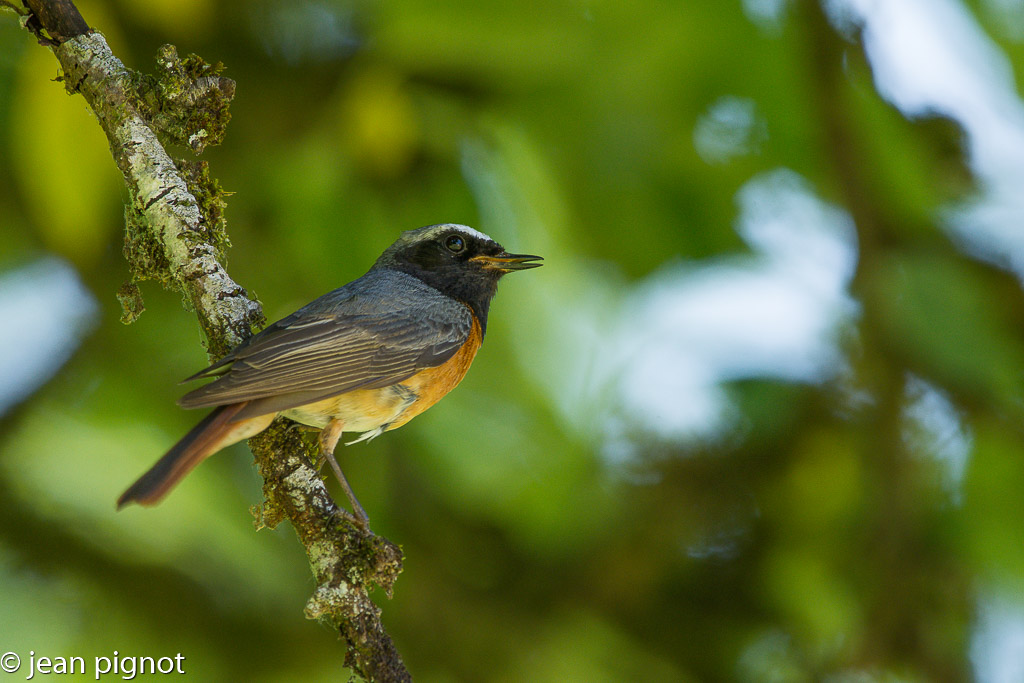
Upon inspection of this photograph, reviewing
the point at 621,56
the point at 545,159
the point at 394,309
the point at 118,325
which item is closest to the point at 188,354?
the point at 118,325

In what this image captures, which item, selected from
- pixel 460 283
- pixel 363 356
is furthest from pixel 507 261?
pixel 363 356


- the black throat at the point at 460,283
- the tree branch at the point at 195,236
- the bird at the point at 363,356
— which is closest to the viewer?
the tree branch at the point at 195,236

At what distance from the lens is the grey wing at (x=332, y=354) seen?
9.48 ft

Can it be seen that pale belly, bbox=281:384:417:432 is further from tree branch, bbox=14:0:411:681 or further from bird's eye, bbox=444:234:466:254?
bird's eye, bbox=444:234:466:254

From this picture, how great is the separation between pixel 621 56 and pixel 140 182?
3.01 metres

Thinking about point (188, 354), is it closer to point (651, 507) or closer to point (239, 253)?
point (239, 253)

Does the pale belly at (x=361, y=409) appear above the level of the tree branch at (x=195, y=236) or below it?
below

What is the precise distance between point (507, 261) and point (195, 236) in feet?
5.77

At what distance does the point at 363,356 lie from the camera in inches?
143

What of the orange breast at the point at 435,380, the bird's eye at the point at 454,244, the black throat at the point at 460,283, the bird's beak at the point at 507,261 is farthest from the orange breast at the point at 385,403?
the bird's eye at the point at 454,244

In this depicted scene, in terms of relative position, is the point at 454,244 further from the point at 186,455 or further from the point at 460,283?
the point at 186,455

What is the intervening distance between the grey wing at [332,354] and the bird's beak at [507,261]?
1.00 ft

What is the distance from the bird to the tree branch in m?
0.12

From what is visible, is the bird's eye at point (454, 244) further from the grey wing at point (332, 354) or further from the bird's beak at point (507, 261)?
the grey wing at point (332, 354)
